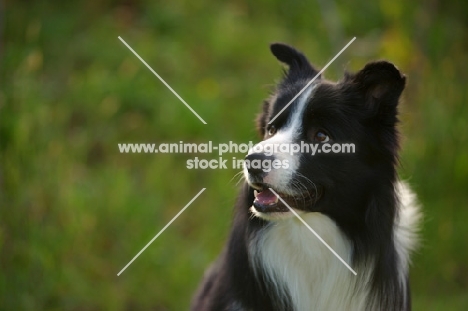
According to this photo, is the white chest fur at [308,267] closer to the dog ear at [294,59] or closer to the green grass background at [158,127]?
the green grass background at [158,127]

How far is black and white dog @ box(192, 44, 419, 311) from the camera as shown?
3639 millimetres

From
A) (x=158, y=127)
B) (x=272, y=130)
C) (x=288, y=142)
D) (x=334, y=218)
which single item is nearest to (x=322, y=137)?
(x=288, y=142)

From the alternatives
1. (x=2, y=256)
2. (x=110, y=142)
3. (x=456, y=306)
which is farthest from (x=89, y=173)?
(x=456, y=306)

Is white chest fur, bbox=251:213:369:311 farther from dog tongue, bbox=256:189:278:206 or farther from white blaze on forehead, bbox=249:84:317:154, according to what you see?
white blaze on forehead, bbox=249:84:317:154

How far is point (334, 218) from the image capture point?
3678 mm

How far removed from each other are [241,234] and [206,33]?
A: 588 cm

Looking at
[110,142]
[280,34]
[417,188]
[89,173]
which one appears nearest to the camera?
[417,188]

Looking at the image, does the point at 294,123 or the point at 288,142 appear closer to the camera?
the point at 288,142

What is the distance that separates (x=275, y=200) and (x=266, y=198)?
5 centimetres

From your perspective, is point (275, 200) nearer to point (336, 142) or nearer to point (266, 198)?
point (266, 198)

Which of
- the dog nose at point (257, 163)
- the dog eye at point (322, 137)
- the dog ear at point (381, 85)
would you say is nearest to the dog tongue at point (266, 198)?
the dog nose at point (257, 163)

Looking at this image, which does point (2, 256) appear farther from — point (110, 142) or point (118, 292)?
point (110, 142)

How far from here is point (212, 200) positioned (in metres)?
6.70

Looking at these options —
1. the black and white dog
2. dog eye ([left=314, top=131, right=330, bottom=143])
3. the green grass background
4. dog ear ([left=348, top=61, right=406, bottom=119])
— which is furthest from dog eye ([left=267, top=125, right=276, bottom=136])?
the green grass background
